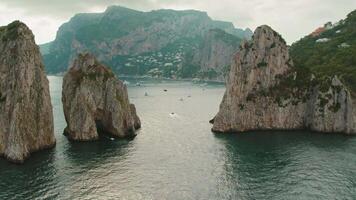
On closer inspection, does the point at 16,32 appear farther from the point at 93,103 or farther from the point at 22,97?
the point at 93,103

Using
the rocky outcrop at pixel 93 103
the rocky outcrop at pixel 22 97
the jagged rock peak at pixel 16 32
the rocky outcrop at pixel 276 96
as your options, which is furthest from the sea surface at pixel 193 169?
the jagged rock peak at pixel 16 32

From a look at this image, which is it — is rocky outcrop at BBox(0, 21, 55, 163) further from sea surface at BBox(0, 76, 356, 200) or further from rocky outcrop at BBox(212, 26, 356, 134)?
rocky outcrop at BBox(212, 26, 356, 134)

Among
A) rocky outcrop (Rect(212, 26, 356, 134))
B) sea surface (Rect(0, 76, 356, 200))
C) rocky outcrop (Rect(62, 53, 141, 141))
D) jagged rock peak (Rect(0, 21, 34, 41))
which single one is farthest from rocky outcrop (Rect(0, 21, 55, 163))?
rocky outcrop (Rect(212, 26, 356, 134))

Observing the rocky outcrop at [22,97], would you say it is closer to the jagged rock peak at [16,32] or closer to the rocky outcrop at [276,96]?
Answer: the jagged rock peak at [16,32]

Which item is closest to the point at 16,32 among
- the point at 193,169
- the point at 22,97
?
the point at 22,97

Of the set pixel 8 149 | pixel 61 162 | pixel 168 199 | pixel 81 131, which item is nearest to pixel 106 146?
pixel 81 131

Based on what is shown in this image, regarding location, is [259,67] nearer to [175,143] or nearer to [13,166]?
[175,143]
